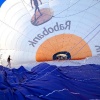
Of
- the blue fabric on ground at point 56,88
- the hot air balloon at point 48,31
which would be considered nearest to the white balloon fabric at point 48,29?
the hot air balloon at point 48,31

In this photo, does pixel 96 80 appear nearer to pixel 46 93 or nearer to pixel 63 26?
pixel 46 93

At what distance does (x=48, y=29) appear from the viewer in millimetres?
4316

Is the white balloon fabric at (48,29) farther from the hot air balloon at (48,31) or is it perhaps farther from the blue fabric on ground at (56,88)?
the blue fabric on ground at (56,88)

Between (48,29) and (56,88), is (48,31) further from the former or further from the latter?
(56,88)

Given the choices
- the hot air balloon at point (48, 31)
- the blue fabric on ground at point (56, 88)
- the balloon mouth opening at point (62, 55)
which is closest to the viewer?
the blue fabric on ground at point (56, 88)

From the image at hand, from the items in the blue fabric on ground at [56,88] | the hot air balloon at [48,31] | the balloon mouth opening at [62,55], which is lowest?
the blue fabric on ground at [56,88]

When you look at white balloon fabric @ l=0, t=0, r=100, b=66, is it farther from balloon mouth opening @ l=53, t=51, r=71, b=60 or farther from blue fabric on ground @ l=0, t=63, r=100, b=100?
blue fabric on ground @ l=0, t=63, r=100, b=100

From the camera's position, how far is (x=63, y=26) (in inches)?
170

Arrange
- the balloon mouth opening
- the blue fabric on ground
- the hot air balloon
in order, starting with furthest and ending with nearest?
1. the balloon mouth opening
2. the hot air balloon
3. the blue fabric on ground

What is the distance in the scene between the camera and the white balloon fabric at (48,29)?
4.21 metres

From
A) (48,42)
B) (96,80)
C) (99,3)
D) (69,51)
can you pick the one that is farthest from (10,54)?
(96,80)

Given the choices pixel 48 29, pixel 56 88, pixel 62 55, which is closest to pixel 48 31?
pixel 48 29

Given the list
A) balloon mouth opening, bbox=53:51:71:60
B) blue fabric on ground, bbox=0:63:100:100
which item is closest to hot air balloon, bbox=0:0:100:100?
balloon mouth opening, bbox=53:51:71:60

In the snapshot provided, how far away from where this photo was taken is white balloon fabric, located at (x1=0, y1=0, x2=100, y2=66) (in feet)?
13.8
